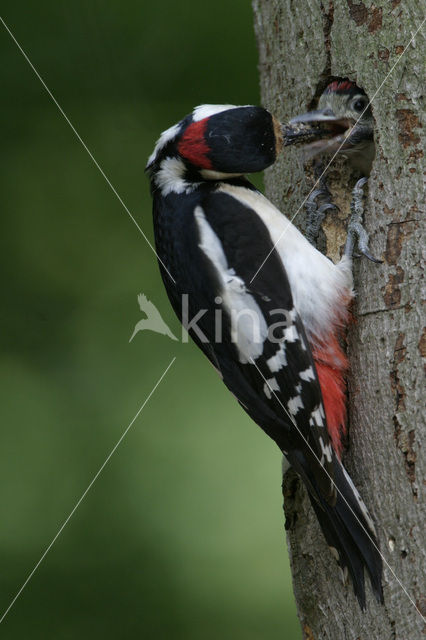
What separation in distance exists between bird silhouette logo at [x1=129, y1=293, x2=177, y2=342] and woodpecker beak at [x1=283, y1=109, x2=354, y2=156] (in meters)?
1.17

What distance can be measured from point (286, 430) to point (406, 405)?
32 centimetres

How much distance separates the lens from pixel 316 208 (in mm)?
2232

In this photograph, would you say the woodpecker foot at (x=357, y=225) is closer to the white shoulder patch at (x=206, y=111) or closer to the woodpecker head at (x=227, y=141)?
the woodpecker head at (x=227, y=141)

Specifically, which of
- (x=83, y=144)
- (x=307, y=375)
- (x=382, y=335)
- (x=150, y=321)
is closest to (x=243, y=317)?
(x=307, y=375)

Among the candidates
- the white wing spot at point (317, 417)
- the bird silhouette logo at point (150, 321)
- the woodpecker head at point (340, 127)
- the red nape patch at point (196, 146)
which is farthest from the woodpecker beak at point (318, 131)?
the bird silhouette logo at point (150, 321)

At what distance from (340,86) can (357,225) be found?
1.23 feet

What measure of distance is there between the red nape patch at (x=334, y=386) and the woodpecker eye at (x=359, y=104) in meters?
0.58

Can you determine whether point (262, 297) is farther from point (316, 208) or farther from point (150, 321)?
point (150, 321)

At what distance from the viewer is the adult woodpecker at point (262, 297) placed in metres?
1.92

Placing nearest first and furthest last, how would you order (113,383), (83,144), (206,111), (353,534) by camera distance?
(353,534), (206,111), (83,144), (113,383)

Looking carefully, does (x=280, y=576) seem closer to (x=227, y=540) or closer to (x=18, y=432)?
(x=227, y=540)

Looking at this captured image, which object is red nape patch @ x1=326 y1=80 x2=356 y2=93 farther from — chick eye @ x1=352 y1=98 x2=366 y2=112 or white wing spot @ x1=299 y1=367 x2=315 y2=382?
white wing spot @ x1=299 y1=367 x2=315 y2=382

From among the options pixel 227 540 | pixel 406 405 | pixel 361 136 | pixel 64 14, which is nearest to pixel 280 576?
pixel 227 540

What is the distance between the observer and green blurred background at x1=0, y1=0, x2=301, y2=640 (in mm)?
3055
